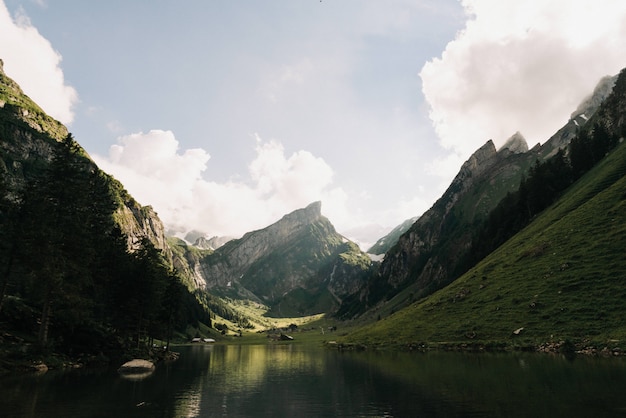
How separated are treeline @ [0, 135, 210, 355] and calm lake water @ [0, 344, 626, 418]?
14.8 metres

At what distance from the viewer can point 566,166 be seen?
164500 millimetres

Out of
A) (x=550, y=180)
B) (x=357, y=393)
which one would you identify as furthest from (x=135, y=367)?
(x=550, y=180)

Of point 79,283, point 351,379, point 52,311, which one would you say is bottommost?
point 351,379

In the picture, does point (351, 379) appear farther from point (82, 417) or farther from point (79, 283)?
point (79, 283)

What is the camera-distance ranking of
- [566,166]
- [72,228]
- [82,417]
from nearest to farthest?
[82,417], [72,228], [566,166]

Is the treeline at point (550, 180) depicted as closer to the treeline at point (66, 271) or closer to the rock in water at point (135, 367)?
the treeline at point (66, 271)

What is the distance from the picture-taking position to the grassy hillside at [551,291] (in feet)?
216

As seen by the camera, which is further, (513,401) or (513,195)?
(513,195)

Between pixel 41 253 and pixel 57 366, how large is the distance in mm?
17127

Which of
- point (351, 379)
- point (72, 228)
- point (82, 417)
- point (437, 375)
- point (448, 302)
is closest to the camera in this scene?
point (82, 417)

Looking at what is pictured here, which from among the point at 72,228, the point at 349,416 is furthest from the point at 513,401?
the point at 72,228

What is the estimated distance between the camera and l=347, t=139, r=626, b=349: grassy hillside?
216ft

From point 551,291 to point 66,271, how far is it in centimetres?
9097

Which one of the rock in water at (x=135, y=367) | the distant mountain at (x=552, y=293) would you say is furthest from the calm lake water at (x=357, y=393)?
the distant mountain at (x=552, y=293)
